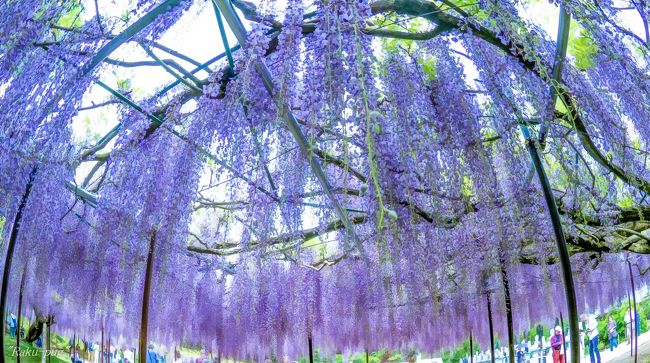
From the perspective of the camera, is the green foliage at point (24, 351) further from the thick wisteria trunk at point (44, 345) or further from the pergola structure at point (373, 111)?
the pergola structure at point (373, 111)

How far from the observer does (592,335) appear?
8867 mm

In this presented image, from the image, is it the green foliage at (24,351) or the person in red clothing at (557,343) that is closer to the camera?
the green foliage at (24,351)

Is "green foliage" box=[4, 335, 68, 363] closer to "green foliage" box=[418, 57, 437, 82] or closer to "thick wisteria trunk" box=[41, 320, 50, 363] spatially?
"thick wisteria trunk" box=[41, 320, 50, 363]

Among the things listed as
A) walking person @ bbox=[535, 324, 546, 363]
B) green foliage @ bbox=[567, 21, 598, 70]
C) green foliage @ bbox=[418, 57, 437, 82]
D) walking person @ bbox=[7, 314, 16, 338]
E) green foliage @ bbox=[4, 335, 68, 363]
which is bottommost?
walking person @ bbox=[535, 324, 546, 363]

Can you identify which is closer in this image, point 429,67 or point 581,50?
point 429,67

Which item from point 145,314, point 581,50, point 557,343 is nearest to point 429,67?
point 581,50

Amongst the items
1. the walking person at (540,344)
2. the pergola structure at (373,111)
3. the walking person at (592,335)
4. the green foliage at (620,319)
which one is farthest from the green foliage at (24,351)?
the green foliage at (620,319)

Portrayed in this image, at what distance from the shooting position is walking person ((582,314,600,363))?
343 inches

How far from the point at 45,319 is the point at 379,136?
8.32 m

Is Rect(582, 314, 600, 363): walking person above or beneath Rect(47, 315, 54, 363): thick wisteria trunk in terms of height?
beneath

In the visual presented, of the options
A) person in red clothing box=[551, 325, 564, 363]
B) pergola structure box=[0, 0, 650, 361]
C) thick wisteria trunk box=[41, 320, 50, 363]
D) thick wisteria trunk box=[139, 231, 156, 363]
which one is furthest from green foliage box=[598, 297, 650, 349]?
thick wisteria trunk box=[41, 320, 50, 363]

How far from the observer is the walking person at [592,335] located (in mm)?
8703

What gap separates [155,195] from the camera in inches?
104

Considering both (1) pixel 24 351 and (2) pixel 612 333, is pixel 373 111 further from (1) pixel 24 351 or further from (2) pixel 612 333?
(1) pixel 24 351
